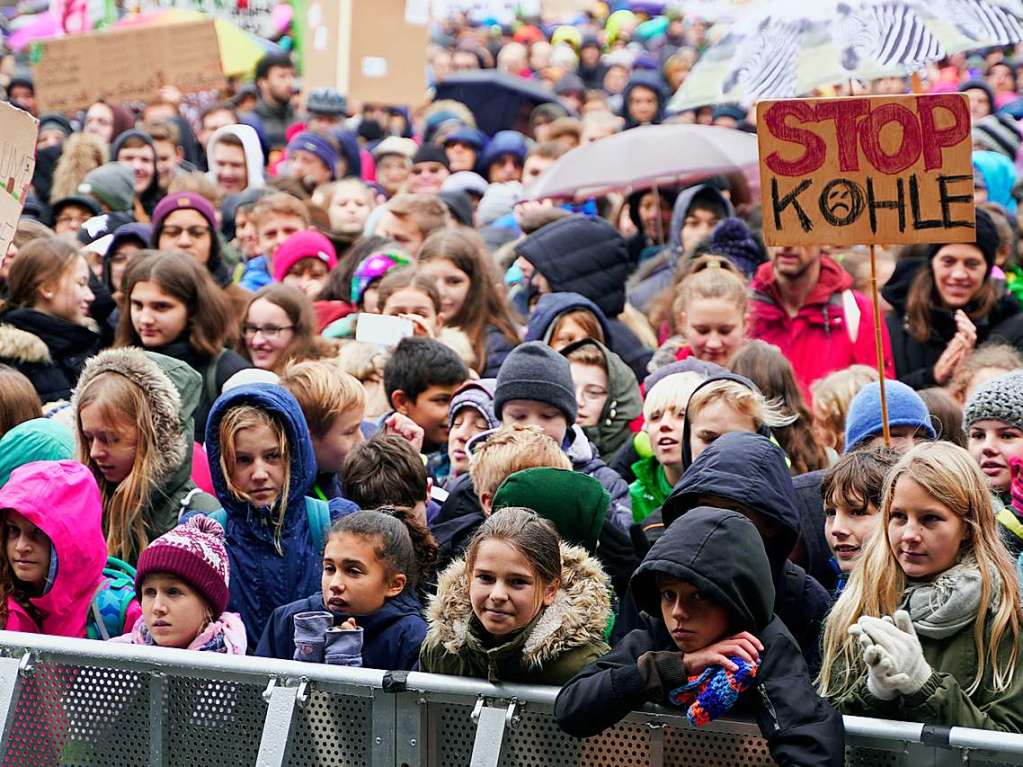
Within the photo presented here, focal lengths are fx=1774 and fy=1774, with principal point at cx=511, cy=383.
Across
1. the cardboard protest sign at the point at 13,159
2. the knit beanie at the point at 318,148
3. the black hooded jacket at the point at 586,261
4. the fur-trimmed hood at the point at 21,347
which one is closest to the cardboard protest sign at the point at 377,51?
the knit beanie at the point at 318,148

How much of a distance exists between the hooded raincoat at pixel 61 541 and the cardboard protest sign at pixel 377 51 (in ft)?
36.5

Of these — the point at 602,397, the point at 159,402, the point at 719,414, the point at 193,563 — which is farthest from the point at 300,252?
the point at 193,563

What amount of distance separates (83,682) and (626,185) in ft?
24.3

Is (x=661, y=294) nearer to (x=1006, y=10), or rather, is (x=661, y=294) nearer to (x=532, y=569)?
(x=1006, y=10)

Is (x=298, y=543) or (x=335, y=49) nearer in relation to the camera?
(x=298, y=543)

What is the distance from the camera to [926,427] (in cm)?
611

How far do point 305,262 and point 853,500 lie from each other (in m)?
5.26

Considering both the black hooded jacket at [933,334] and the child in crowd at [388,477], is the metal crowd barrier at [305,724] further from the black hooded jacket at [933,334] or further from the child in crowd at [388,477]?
the black hooded jacket at [933,334]

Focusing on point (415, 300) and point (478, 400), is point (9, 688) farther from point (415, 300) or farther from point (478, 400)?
point (415, 300)

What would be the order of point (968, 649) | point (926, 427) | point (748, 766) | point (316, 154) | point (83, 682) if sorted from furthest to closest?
1. point (316, 154)
2. point (926, 427)
3. point (83, 682)
4. point (968, 649)
5. point (748, 766)

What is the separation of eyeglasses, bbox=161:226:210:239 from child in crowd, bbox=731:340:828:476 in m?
3.63

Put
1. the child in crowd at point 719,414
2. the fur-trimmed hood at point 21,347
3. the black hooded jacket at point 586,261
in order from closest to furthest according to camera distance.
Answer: the child in crowd at point 719,414
the fur-trimmed hood at point 21,347
the black hooded jacket at point 586,261

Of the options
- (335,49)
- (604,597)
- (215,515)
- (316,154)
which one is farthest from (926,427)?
(335,49)

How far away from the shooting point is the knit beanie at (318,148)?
13.3 m
